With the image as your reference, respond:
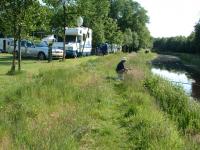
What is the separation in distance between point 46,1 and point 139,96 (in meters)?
23.1

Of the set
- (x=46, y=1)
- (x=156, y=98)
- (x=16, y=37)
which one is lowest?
(x=156, y=98)

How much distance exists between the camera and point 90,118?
12.6 meters

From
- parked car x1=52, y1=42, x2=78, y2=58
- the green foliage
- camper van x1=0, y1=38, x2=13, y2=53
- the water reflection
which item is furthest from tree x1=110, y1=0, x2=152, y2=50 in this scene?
the green foliage

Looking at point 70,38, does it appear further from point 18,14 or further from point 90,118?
point 90,118

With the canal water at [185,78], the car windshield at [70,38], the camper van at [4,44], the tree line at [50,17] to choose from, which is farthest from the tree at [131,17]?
the car windshield at [70,38]

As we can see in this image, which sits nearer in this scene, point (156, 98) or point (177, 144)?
point (177, 144)

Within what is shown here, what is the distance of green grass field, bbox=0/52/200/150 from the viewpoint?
946 cm

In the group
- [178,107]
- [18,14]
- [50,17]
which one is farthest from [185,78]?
[178,107]

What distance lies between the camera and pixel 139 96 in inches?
688

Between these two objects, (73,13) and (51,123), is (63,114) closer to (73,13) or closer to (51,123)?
(51,123)

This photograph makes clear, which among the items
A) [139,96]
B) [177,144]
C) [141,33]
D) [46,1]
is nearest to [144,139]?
[177,144]

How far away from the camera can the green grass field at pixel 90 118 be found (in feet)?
31.0

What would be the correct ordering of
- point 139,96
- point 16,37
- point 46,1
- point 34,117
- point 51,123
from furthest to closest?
point 46,1
point 16,37
point 139,96
point 34,117
point 51,123

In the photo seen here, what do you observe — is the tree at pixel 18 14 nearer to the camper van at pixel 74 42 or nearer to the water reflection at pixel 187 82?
the water reflection at pixel 187 82
